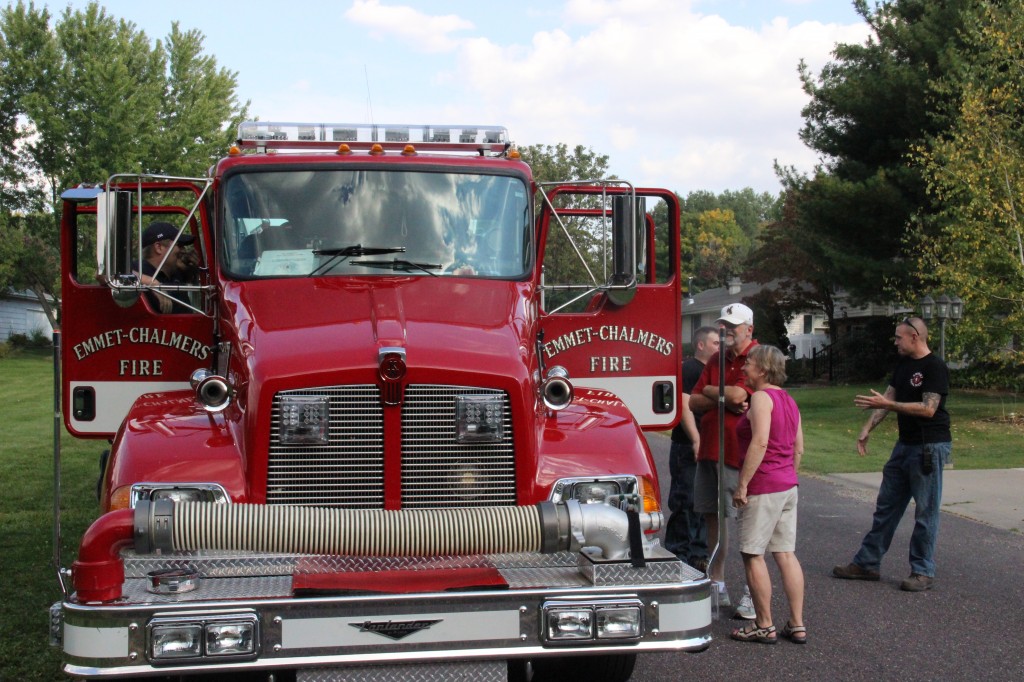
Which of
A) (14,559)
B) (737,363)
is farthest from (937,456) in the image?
(14,559)

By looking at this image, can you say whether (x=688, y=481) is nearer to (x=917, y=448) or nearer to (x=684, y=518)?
(x=684, y=518)

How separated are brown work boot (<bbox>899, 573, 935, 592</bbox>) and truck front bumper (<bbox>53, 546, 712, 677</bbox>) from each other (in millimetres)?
4312

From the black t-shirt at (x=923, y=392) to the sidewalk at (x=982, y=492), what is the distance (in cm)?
364

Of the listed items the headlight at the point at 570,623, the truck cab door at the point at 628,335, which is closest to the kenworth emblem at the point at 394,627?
the headlight at the point at 570,623

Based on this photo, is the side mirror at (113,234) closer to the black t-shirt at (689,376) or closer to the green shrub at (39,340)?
the black t-shirt at (689,376)

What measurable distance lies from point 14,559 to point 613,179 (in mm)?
5724

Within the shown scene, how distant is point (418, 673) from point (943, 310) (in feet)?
66.6

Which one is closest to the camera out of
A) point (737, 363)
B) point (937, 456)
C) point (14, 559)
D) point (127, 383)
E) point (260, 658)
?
point (260, 658)

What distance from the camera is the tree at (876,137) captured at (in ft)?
99.1

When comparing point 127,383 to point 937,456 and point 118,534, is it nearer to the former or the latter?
point 118,534

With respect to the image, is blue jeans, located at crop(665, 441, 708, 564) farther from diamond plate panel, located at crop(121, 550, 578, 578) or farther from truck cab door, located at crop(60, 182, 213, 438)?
diamond plate panel, located at crop(121, 550, 578, 578)

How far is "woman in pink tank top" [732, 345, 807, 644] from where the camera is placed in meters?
6.62

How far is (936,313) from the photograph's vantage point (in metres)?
23.6

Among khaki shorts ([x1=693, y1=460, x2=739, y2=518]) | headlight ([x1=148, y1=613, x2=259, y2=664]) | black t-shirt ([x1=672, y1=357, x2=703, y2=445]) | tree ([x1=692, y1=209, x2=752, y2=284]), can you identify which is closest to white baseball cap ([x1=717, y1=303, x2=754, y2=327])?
khaki shorts ([x1=693, y1=460, x2=739, y2=518])
